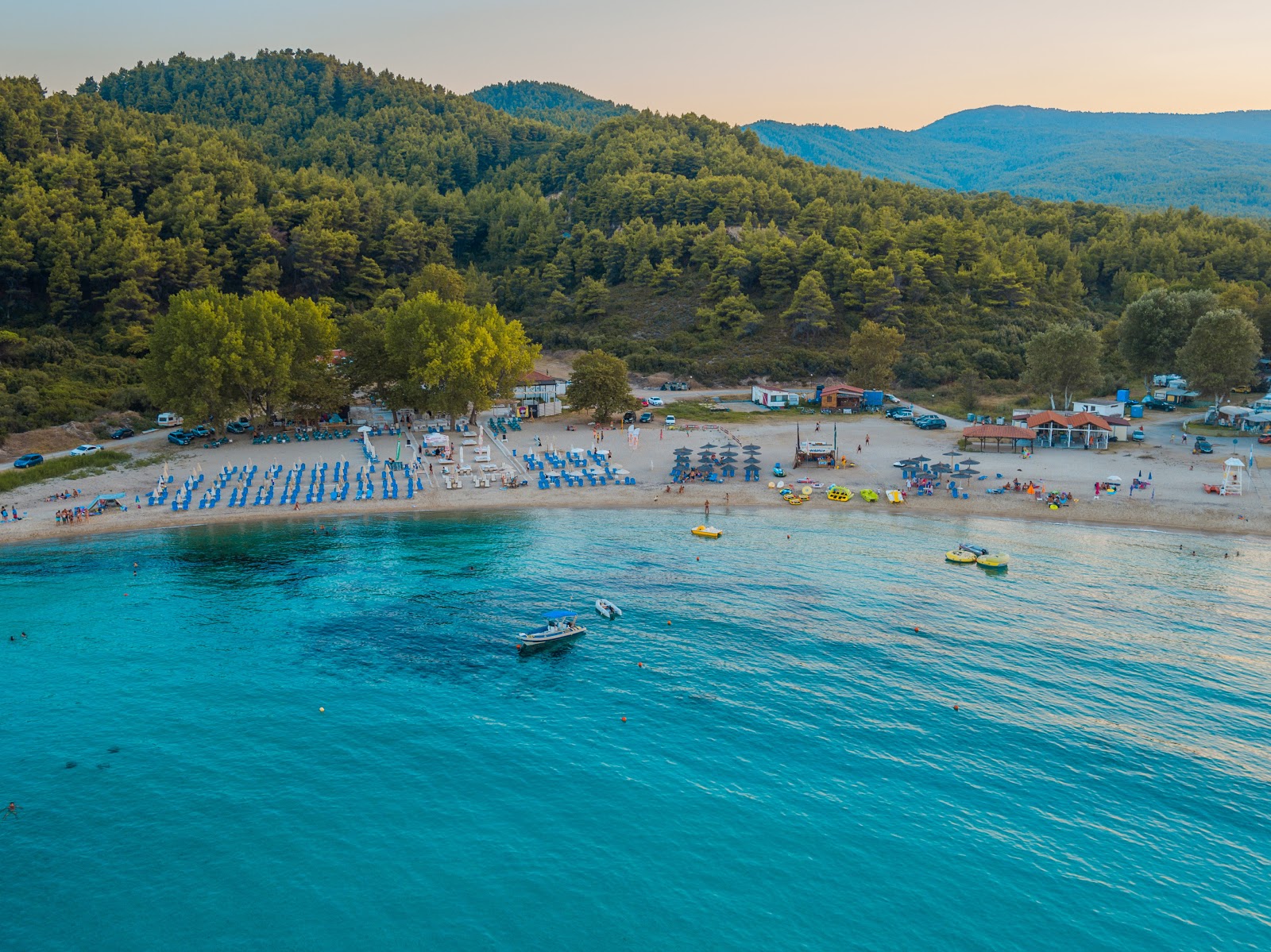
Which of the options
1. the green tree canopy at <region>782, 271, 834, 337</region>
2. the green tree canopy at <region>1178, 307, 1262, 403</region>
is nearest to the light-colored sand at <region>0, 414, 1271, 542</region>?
the green tree canopy at <region>1178, 307, 1262, 403</region>

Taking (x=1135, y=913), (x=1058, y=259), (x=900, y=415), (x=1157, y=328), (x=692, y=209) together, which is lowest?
(x=1135, y=913)

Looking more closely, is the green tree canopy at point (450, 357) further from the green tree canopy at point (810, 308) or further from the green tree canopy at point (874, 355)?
the green tree canopy at point (810, 308)

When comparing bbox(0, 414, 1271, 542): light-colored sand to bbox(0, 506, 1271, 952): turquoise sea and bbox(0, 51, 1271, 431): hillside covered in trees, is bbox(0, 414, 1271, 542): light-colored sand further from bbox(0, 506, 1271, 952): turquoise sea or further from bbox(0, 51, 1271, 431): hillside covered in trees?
bbox(0, 51, 1271, 431): hillside covered in trees

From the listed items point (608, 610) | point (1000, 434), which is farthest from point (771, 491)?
point (608, 610)

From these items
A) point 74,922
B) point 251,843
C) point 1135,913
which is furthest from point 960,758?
point 74,922

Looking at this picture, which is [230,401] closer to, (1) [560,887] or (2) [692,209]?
(1) [560,887]

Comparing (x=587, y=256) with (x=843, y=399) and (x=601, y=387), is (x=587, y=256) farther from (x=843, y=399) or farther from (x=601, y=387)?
(x=601, y=387)
